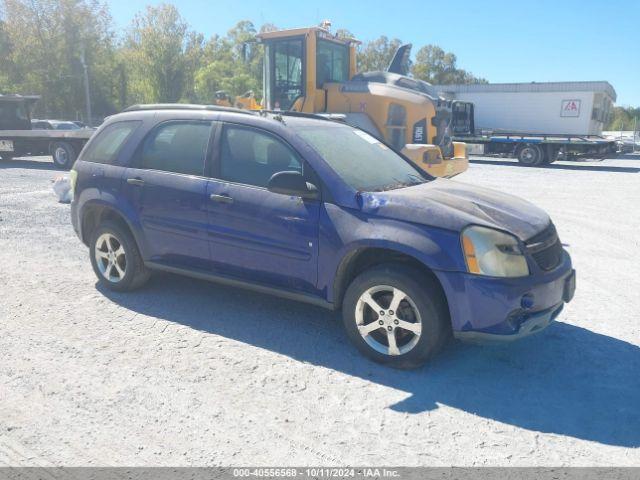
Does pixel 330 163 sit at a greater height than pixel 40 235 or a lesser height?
greater

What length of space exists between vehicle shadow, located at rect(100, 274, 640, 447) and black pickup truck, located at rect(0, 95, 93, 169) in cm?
1335

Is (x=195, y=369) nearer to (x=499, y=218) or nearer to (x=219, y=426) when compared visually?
(x=219, y=426)

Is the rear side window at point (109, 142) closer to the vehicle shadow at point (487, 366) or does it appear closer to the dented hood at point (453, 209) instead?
the vehicle shadow at point (487, 366)

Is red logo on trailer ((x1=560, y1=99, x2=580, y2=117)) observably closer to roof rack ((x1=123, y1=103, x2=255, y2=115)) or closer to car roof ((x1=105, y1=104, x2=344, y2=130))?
car roof ((x1=105, y1=104, x2=344, y2=130))

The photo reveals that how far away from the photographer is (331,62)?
11.3 metres

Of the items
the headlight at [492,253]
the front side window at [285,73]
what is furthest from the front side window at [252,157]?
the front side window at [285,73]

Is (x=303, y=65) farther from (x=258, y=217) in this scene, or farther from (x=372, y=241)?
(x=372, y=241)

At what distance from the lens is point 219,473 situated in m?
2.61

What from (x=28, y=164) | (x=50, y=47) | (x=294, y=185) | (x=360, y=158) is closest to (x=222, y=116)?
(x=294, y=185)

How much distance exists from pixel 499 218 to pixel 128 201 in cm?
321

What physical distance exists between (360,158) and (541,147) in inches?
805

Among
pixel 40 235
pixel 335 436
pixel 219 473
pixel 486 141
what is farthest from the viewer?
pixel 486 141

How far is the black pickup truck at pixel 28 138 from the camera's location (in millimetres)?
16578

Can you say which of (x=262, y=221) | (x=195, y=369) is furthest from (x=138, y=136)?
(x=195, y=369)
